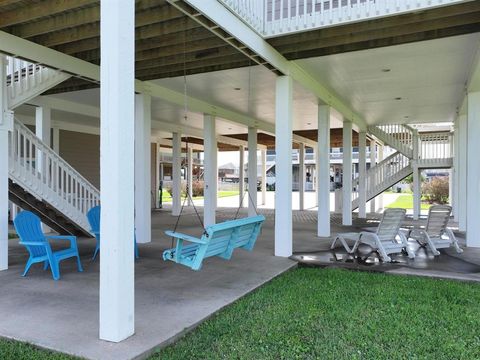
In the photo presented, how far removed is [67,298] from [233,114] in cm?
899

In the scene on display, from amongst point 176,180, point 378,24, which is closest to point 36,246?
point 378,24

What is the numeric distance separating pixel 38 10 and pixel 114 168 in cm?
336

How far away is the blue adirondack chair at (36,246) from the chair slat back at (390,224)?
5.03 meters

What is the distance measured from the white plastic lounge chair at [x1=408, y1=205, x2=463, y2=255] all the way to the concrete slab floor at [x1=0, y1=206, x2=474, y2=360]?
304 mm

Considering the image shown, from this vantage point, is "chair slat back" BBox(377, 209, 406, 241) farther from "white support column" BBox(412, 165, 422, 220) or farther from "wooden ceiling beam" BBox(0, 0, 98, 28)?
"white support column" BBox(412, 165, 422, 220)

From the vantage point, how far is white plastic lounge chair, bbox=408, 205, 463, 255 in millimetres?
7793

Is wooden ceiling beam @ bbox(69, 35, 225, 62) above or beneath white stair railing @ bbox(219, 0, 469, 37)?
beneath

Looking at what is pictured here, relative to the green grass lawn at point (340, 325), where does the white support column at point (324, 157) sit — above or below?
above

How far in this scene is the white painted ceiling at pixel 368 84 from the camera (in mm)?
6973

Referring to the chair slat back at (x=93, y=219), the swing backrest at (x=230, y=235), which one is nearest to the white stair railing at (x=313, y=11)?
the swing backrest at (x=230, y=235)

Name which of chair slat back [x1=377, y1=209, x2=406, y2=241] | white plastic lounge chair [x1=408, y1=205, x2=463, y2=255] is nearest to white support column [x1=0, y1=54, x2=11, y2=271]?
chair slat back [x1=377, y1=209, x2=406, y2=241]

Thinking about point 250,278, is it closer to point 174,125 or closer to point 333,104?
point 333,104

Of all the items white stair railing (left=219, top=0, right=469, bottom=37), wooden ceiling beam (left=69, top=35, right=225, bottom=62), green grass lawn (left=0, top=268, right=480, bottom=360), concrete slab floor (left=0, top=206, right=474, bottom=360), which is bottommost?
green grass lawn (left=0, top=268, right=480, bottom=360)

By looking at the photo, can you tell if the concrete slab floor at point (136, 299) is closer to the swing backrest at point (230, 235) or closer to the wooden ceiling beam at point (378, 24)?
the swing backrest at point (230, 235)
